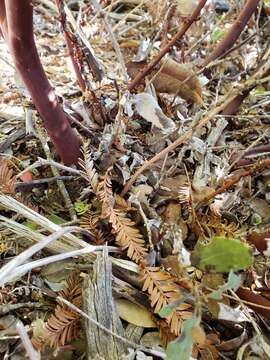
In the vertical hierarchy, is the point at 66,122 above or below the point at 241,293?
above

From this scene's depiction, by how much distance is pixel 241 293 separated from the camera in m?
0.84

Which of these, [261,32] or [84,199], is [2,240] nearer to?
[84,199]

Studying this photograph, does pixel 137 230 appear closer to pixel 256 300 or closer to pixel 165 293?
pixel 165 293

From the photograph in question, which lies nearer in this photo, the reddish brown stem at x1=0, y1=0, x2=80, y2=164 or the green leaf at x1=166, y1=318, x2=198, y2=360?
the green leaf at x1=166, y1=318, x2=198, y2=360

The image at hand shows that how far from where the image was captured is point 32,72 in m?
0.86

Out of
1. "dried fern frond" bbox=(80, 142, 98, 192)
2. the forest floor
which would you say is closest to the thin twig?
the forest floor

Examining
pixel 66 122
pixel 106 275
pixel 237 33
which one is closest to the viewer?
pixel 106 275

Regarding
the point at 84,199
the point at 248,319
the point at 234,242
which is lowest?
the point at 248,319

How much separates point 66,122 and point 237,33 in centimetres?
52

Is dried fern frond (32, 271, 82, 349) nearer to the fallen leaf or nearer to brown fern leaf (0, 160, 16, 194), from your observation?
the fallen leaf

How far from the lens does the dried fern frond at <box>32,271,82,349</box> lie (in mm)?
740

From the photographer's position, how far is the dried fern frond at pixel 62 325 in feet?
2.43

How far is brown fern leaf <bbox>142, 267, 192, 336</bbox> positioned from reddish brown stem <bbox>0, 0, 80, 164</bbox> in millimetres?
314

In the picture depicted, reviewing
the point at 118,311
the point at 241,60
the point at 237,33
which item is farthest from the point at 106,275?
the point at 241,60
